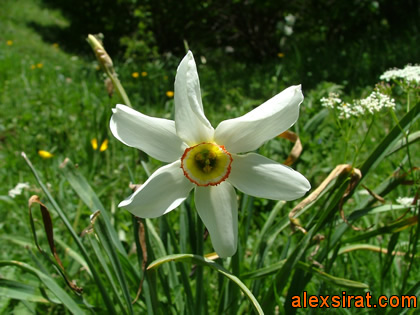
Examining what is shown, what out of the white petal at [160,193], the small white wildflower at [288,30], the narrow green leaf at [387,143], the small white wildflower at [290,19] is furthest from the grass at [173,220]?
the small white wildflower at [288,30]

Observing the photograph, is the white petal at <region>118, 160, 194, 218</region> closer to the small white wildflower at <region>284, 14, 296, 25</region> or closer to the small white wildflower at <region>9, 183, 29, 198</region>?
the small white wildflower at <region>9, 183, 29, 198</region>

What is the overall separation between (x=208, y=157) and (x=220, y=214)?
0.12 m

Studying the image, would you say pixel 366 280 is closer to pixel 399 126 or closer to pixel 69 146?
pixel 399 126

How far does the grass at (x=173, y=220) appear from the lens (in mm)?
981

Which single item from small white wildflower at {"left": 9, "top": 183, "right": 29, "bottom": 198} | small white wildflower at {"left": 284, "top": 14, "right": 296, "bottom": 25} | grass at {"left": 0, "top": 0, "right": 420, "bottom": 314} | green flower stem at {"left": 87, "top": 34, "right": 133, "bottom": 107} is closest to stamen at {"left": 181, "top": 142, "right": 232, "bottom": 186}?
grass at {"left": 0, "top": 0, "right": 420, "bottom": 314}

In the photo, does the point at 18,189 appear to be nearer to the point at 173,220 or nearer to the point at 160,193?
the point at 173,220

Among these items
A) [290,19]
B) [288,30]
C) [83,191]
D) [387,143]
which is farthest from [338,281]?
[288,30]

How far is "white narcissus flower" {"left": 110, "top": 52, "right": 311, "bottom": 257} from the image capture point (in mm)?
756

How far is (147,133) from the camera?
79 cm

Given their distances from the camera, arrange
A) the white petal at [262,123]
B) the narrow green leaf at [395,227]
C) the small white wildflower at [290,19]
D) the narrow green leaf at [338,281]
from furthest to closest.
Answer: the small white wildflower at [290,19], the narrow green leaf at [395,227], the narrow green leaf at [338,281], the white petal at [262,123]

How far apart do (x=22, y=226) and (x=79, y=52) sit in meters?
5.55

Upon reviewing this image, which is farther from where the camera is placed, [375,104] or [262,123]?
[375,104]

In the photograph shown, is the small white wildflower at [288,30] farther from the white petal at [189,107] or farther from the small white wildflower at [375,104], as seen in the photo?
the white petal at [189,107]

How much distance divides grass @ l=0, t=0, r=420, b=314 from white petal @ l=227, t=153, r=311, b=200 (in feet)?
0.50
